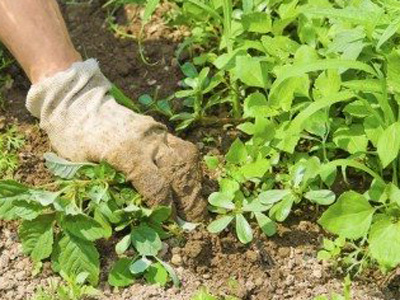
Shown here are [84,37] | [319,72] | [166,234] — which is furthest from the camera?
[84,37]

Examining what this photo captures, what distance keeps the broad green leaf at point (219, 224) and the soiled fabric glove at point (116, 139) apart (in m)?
0.09

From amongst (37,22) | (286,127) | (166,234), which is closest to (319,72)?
(286,127)

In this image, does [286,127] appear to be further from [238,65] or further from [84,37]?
[84,37]

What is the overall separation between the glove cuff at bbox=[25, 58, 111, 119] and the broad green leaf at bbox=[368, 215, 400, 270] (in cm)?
93

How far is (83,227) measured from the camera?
2.35 m

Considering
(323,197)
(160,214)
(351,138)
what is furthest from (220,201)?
(351,138)

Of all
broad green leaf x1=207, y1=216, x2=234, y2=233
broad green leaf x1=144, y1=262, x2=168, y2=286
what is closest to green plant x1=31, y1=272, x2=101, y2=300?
broad green leaf x1=144, y1=262, x2=168, y2=286

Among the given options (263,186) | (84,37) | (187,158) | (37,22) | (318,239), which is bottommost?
(318,239)

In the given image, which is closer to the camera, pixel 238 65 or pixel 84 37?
pixel 238 65

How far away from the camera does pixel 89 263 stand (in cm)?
235

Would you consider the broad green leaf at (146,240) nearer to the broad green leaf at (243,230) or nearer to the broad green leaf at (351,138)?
the broad green leaf at (243,230)

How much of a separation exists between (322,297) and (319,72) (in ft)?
2.33

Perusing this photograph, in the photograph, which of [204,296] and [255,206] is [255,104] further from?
[204,296]

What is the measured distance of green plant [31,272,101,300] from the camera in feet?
7.48
